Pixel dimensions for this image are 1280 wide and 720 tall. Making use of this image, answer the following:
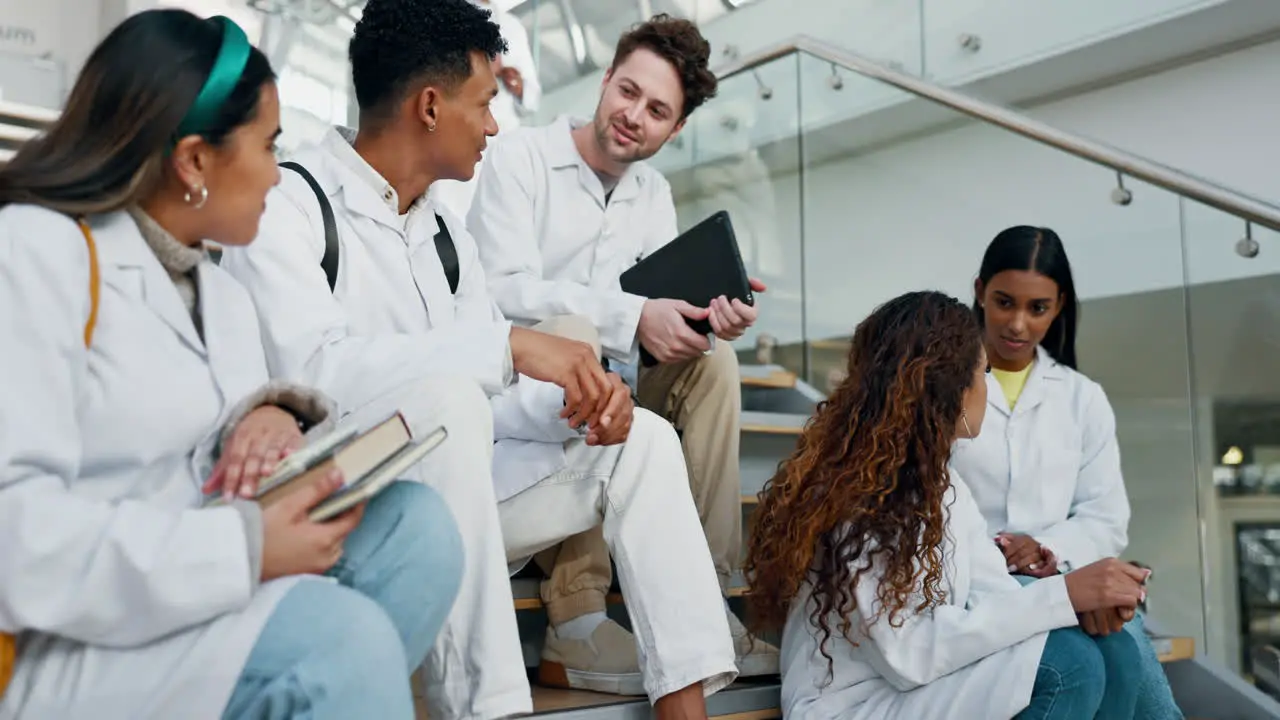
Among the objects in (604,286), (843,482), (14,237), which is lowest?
(843,482)

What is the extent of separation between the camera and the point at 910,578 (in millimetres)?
1845

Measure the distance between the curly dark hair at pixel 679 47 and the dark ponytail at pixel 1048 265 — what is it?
800mm

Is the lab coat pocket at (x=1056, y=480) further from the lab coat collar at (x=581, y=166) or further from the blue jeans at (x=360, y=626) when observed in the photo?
the blue jeans at (x=360, y=626)

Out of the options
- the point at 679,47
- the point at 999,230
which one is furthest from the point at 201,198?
the point at 999,230

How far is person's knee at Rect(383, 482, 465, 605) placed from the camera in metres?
1.18

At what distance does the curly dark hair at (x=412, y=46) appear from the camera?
1844 mm

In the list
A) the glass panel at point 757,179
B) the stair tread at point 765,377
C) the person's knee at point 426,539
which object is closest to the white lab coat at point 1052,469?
the stair tread at point 765,377

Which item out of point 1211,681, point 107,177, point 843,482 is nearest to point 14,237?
point 107,177

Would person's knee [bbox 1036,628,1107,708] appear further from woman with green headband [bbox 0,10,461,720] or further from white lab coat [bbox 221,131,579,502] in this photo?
woman with green headband [bbox 0,10,461,720]

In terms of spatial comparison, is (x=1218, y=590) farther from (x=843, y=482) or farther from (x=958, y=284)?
(x=843, y=482)

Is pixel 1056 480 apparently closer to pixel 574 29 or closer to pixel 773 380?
pixel 773 380

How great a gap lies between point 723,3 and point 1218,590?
3587 mm

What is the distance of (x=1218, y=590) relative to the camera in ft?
9.99

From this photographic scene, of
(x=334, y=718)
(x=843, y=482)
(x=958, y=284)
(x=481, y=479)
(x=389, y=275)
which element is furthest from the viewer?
(x=958, y=284)
